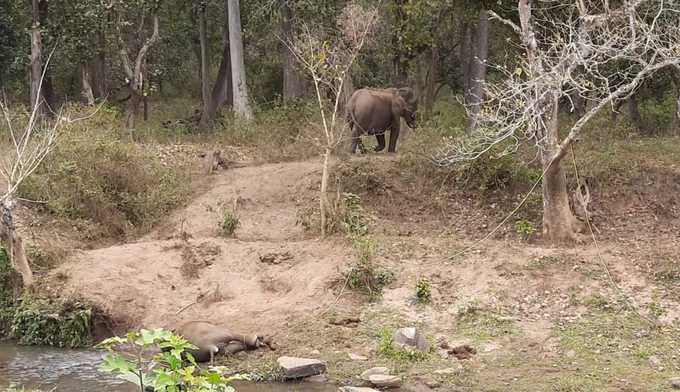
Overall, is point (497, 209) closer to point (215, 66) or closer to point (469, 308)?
point (469, 308)

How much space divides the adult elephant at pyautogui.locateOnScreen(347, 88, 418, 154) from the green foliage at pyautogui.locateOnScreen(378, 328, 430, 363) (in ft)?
20.6

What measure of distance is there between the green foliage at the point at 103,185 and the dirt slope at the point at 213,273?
71cm

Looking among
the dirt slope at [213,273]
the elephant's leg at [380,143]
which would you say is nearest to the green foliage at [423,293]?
the dirt slope at [213,273]

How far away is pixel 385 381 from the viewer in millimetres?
9703

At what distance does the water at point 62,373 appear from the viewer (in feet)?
32.3

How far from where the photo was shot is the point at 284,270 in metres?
13.0

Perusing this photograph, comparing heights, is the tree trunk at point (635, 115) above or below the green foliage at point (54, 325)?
above

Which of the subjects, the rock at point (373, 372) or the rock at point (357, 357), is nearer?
the rock at point (373, 372)

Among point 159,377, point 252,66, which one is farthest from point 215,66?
point 159,377

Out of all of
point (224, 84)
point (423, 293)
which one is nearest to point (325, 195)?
point (423, 293)

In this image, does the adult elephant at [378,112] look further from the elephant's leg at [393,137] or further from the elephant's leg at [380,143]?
the elephant's leg at [380,143]

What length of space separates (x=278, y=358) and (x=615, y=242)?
5452 mm

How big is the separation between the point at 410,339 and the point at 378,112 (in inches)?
276

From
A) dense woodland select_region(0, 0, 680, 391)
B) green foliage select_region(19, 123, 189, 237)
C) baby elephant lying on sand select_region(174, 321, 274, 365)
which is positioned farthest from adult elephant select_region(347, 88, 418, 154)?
baby elephant lying on sand select_region(174, 321, 274, 365)
